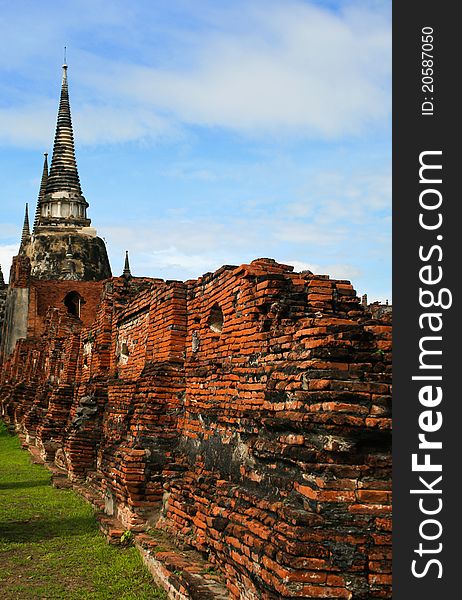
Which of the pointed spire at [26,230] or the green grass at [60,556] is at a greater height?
the pointed spire at [26,230]

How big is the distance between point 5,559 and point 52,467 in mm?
8073

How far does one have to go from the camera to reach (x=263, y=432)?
562 cm

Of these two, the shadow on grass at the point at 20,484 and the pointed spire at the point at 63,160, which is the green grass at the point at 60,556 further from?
the pointed spire at the point at 63,160

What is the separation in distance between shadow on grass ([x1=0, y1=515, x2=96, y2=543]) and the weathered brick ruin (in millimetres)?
Result: 419

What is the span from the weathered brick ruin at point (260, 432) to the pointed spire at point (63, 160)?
3369cm

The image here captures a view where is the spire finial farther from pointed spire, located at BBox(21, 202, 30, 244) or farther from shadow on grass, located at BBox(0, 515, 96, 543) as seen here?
shadow on grass, located at BBox(0, 515, 96, 543)

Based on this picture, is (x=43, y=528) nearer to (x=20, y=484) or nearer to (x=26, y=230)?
(x=20, y=484)

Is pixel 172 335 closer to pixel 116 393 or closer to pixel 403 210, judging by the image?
pixel 116 393

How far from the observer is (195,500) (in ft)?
22.9

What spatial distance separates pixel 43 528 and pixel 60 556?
5.04 ft

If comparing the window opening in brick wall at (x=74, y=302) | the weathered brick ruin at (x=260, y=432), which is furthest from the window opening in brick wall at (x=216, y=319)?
the window opening in brick wall at (x=74, y=302)

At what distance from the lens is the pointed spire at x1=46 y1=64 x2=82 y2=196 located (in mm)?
44031

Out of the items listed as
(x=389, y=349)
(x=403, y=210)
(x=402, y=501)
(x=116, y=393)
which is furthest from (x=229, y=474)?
(x=116, y=393)

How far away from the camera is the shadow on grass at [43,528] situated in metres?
8.52
